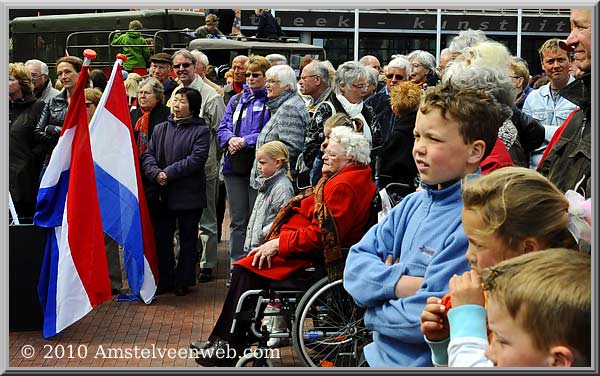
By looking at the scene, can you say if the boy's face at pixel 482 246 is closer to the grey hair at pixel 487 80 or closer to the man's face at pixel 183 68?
the grey hair at pixel 487 80

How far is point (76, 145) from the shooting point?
7109 mm

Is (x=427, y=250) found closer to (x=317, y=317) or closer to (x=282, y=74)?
(x=317, y=317)

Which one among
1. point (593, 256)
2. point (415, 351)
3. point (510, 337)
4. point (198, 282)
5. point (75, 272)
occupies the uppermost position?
point (593, 256)

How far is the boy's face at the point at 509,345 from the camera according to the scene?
2.29m

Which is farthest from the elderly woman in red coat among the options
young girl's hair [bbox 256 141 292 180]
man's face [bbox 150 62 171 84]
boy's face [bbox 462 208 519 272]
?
man's face [bbox 150 62 171 84]

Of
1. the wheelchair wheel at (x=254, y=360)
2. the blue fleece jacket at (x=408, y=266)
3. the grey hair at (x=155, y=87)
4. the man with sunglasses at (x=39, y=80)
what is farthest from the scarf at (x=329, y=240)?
the man with sunglasses at (x=39, y=80)

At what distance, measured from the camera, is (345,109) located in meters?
7.90

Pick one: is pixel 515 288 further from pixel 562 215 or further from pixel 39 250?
pixel 39 250

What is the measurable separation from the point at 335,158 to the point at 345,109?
1830 mm

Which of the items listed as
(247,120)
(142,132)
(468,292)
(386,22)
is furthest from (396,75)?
(468,292)

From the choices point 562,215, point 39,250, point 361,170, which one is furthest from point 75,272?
point 562,215

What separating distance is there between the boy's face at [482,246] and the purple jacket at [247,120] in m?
5.68

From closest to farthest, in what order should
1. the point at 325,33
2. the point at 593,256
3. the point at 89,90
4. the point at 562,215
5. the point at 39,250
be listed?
the point at 593,256 < the point at 562,215 < the point at 39,250 < the point at 89,90 < the point at 325,33

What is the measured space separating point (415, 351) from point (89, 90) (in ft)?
19.2
